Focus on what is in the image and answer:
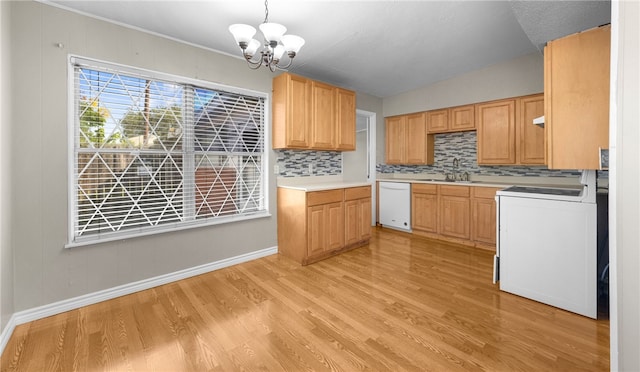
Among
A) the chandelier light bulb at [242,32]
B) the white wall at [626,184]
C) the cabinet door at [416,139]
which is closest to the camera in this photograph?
the white wall at [626,184]

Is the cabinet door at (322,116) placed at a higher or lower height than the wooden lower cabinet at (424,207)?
higher

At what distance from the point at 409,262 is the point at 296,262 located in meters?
1.33

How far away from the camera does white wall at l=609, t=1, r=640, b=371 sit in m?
0.83

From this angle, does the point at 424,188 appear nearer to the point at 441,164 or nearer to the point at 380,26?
the point at 441,164

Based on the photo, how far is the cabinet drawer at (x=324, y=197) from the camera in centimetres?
310

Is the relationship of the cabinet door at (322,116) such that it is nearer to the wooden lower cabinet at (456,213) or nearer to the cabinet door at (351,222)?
the cabinet door at (351,222)

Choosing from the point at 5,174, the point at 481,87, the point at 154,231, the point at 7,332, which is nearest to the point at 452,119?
the point at 481,87

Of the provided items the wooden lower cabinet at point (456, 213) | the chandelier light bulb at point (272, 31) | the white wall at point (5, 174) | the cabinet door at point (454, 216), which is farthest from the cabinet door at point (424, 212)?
the white wall at point (5, 174)

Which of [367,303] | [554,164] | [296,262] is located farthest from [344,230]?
[554,164]

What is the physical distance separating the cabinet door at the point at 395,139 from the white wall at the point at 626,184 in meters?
3.82

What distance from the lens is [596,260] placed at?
197 cm

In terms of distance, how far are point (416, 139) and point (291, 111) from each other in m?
2.47

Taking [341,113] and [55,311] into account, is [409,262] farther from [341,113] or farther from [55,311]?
[55,311]

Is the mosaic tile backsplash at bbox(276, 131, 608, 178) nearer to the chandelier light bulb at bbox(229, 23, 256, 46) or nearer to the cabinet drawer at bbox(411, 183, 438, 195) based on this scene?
the cabinet drawer at bbox(411, 183, 438, 195)
